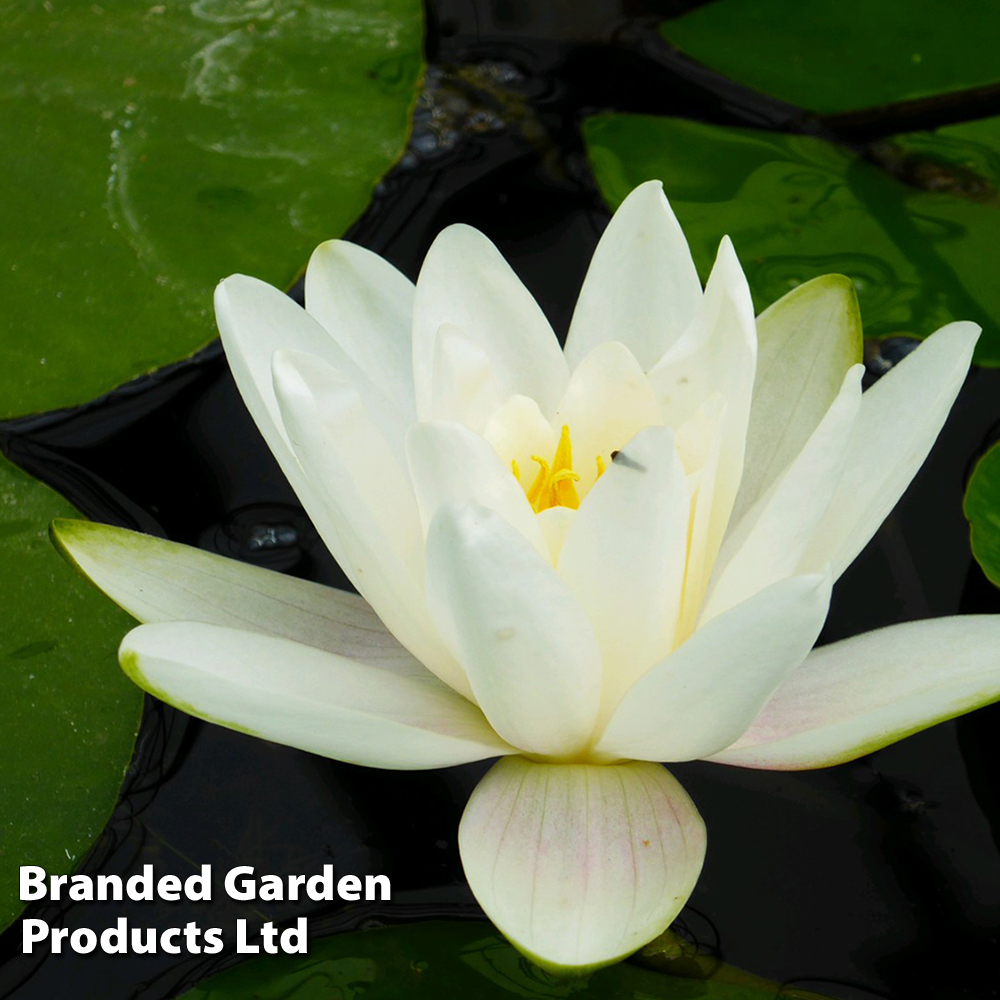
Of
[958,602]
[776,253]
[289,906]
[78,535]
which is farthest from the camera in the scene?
[776,253]

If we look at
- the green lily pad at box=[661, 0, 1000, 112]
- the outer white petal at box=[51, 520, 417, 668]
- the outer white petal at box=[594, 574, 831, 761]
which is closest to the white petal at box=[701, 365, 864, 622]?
the outer white petal at box=[594, 574, 831, 761]

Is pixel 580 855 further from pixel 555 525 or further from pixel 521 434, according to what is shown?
pixel 521 434

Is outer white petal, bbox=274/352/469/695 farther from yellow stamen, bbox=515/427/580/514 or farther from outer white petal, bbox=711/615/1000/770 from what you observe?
outer white petal, bbox=711/615/1000/770

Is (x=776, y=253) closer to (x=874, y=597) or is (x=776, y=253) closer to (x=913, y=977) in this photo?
(x=874, y=597)

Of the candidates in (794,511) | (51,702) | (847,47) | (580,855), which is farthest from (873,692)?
(847,47)

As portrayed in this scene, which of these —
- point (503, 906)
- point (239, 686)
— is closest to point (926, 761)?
point (503, 906)

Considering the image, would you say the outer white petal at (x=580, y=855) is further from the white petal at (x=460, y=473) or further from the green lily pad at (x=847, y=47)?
the green lily pad at (x=847, y=47)

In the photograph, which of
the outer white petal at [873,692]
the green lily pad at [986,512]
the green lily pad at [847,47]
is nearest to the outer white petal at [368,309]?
the outer white petal at [873,692]
